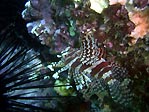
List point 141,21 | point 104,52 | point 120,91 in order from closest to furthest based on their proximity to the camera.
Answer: point 141,21, point 120,91, point 104,52

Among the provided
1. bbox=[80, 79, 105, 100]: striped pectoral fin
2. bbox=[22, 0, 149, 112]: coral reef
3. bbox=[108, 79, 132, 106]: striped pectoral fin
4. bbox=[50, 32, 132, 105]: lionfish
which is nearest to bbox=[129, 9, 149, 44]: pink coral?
bbox=[22, 0, 149, 112]: coral reef

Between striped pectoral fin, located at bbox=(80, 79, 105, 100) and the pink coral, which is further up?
the pink coral

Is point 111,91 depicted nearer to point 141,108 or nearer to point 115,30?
point 141,108

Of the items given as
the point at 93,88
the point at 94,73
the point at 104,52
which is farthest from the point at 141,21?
the point at 93,88

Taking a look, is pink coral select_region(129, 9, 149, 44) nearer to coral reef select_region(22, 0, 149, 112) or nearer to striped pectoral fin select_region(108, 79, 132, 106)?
coral reef select_region(22, 0, 149, 112)

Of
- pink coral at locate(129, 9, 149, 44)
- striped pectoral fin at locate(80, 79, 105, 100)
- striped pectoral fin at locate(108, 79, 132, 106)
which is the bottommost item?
striped pectoral fin at locate(108, 79, 132, 106)

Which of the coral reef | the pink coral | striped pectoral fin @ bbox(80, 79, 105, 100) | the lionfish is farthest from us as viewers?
striped pectoral fin @ bbox(80, 79, 105, 100)

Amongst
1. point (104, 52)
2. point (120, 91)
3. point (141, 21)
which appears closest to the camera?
point (141, 21)

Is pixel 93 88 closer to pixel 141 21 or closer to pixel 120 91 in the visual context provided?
pixel 120 91

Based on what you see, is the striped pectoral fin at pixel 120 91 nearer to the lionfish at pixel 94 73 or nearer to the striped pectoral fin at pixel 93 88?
the lionfish at pixel 94 73
